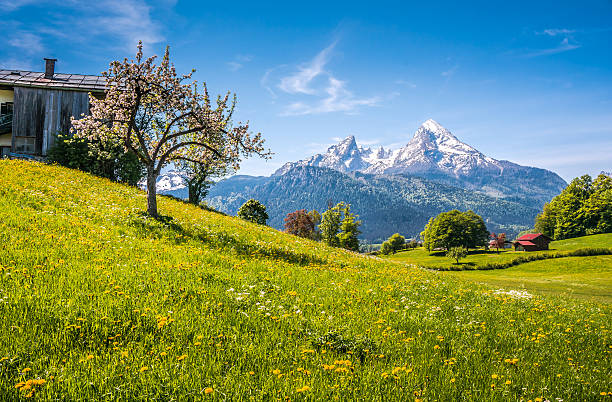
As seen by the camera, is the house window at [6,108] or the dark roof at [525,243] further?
the dark roof at [525,243]

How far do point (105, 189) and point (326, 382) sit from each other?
2763 cm

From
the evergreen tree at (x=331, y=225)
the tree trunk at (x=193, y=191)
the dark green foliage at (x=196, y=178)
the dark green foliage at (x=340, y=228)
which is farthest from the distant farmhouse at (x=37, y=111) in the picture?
the dark green foliage at (x=340, y=228)

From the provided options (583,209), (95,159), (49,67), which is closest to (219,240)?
(95,159)

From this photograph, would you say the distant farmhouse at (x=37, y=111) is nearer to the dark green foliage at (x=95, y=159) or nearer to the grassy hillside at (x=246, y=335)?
the dark green foliage at (x=95, y=159)

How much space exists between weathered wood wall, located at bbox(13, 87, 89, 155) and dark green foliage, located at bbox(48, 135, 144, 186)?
5.28m

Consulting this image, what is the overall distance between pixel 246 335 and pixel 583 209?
130 metres

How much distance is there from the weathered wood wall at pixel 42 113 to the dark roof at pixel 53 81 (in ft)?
2.35

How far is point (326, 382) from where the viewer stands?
4.80 metres

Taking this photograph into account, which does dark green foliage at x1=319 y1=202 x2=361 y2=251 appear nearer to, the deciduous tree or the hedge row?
the deciduous tree

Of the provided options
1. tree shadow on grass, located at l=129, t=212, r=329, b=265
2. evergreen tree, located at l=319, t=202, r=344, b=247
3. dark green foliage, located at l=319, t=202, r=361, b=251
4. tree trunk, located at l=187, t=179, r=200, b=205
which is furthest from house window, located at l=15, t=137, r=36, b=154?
evergreen tree, located at l=319, t=202, r=344, b=247

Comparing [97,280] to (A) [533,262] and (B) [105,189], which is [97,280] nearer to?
(B) [105,189]

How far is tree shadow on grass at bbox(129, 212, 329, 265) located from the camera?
1602cm

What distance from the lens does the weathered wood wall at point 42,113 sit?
131 ft

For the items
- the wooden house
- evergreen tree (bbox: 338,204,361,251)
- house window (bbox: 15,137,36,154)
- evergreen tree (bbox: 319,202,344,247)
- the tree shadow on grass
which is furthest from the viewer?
the wooden house
